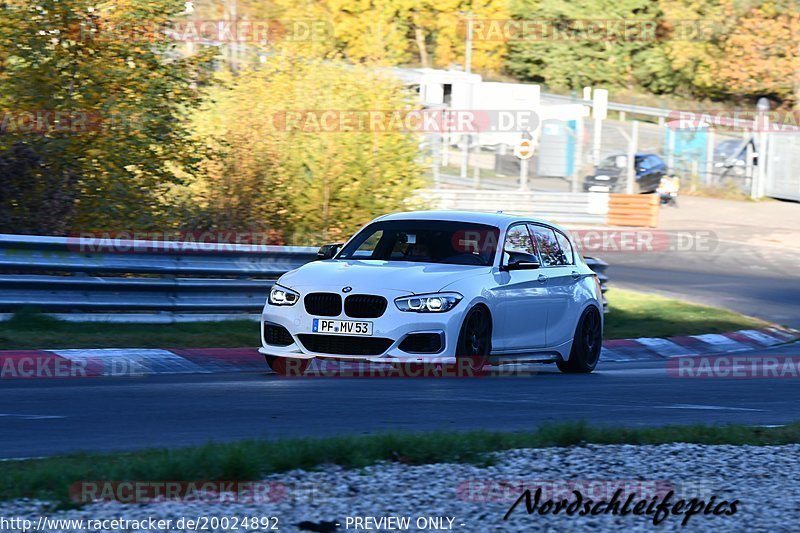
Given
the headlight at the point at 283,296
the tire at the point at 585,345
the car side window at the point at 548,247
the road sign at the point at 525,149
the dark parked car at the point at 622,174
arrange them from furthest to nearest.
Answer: the dark parked car at the point at 622,174, the road sign at the point at 525,149, the tire at the point at 585,345, the car side window at the point at 548,247, the headlight at the point at 283,296

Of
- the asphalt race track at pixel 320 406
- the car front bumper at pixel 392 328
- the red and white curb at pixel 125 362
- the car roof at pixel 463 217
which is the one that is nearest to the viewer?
the asphalt race track at pixel 320 406

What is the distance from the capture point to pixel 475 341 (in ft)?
38.1

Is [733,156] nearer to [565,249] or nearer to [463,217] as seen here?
[565,249]

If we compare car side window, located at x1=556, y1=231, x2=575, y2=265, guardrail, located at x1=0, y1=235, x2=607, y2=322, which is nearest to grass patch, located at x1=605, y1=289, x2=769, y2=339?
car side window, located at x1=556, y1=231, x2=575, y2=265

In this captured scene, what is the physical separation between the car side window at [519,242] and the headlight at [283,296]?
2033 mm

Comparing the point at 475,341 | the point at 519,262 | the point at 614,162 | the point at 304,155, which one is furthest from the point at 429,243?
the point at 614,162

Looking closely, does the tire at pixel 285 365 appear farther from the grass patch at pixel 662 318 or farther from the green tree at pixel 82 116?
the grass patch at pixel 662 318

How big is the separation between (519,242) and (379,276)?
1939 mm

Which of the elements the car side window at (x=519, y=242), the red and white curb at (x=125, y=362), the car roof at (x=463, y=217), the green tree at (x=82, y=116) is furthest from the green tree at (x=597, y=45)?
the red and white curb at (x=125, y=362)

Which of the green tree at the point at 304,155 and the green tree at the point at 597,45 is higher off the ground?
the green tree at the point at 597,45

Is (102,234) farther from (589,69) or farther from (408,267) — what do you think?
(589,69)

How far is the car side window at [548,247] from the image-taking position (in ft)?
42.9

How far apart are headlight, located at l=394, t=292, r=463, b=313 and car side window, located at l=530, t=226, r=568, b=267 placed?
2023 millimetres

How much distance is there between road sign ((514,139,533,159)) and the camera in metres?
39.2
